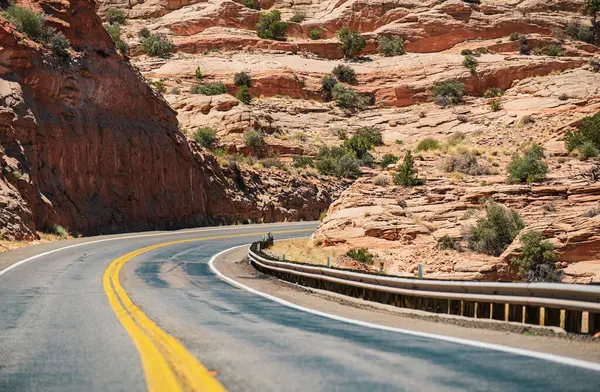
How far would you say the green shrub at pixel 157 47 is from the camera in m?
78.1

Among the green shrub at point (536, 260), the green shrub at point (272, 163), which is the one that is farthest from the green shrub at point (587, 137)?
the green shrub at point (272, 163)

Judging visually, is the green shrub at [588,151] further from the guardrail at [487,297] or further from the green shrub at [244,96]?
the green shrub at [244,96]

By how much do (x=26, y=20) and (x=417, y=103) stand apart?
47069 mm

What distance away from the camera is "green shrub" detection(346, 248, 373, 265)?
79.9 feet

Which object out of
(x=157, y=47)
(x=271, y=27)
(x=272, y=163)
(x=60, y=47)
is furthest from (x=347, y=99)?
(x=60, y=47)

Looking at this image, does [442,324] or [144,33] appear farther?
[144,33]

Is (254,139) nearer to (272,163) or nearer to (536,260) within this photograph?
(272,163)

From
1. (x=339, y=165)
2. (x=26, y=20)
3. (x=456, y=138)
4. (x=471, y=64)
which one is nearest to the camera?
(x=26, y=20)

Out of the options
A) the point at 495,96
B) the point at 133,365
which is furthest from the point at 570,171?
the point at 495,96

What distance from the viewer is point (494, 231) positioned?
23859mm

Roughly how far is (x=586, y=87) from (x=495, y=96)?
33.7 feet

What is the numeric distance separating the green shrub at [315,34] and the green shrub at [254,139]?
114ft

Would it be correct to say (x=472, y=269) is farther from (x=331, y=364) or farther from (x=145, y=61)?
(x=145, y=61)

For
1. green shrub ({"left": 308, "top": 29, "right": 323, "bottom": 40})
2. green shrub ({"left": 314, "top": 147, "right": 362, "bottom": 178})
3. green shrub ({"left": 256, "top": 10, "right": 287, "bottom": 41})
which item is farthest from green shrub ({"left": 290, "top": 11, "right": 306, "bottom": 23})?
green shrub ({"left": 314, "top": 147, "right": 362, "bottom": 178})
